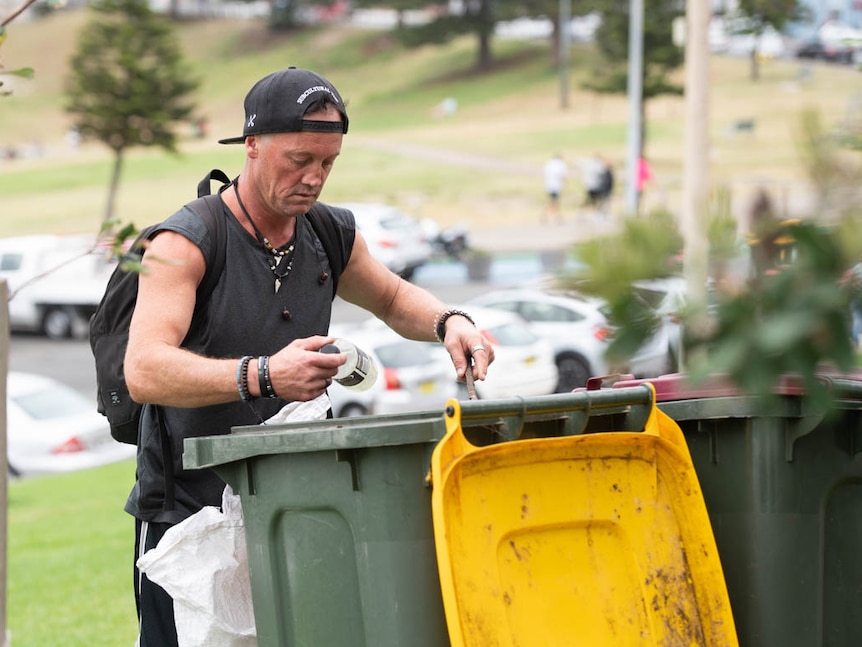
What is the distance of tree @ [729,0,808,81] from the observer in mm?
8852

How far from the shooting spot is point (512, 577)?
286cm

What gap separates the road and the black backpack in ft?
51.0

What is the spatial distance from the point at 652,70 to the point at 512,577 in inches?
1602

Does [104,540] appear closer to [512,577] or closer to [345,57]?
[512,577]

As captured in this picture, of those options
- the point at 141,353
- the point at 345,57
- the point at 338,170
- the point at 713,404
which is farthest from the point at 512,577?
the point at 345,57

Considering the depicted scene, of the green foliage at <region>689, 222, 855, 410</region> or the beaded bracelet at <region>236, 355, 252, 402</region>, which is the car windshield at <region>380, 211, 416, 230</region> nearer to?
the beaded bracelet at <region>236, 355, 252, 402</region>

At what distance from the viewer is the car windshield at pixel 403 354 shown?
16453 mm

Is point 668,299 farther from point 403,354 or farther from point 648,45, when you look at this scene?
point 648,45

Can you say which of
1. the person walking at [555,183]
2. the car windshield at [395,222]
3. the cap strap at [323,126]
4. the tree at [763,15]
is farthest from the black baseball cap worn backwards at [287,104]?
the person walking at [555,183]

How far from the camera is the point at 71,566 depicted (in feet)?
26.8

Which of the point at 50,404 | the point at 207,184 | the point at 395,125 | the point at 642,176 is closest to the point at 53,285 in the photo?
the point at 50,404

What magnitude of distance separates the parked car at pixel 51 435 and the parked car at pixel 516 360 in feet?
14.9

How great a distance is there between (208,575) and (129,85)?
30.3 metres

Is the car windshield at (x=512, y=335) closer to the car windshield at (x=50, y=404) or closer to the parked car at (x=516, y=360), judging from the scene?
the parked car at (x=516, y=360)
